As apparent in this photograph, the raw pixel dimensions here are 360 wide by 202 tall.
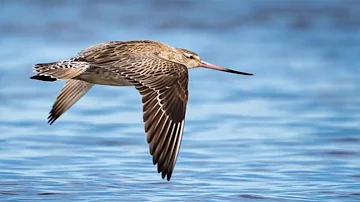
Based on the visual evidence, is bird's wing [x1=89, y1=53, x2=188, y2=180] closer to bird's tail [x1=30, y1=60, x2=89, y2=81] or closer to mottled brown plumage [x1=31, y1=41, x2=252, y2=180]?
mottled brown plumage [x1=31, y1=41, x2=252, y2=180]

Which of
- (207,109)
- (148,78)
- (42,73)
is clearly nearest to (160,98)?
(148,78)

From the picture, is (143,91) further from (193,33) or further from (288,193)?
(193,33)

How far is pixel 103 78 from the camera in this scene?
9.04m

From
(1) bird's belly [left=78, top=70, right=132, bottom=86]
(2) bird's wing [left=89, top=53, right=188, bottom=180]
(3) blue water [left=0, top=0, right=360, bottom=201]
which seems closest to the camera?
(2) bird's wing [left=89, top=53, right=188, bottom=180]

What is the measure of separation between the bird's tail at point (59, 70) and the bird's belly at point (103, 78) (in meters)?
0.09

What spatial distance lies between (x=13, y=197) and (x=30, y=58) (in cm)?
636

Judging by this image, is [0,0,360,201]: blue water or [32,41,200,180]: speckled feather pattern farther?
[0,0,360,201]: blue water

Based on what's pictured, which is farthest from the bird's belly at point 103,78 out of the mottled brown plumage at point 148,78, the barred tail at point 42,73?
the barred tail at point 42,73

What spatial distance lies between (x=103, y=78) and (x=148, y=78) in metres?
0.73

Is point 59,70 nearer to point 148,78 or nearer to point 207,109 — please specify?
point 148,78

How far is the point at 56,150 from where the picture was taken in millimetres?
9742

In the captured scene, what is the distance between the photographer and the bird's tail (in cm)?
865

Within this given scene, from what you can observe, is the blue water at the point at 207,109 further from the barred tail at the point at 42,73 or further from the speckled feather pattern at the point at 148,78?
the barred tail at the point at 42,73

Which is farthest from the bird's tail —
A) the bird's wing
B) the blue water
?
the blue water
